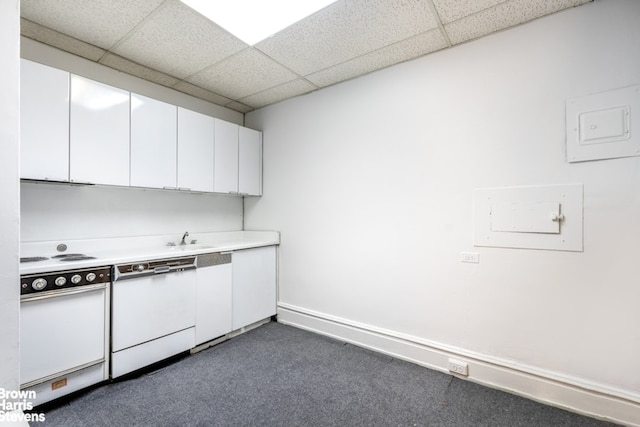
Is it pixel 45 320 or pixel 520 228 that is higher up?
pixel 520 228

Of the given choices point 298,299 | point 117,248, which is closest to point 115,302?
point 117,248

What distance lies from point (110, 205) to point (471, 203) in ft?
10.7

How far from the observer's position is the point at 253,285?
10.3ft

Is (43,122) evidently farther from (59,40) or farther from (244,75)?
(244,75)

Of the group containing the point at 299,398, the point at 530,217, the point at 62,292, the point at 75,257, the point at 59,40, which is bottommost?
the point at 299,398

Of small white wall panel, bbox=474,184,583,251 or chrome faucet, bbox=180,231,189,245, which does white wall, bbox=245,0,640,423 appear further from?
chrome faucet, bbox=180,231,189,245

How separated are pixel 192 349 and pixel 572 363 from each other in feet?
9.86

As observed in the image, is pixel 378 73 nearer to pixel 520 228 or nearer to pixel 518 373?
pixel 520 228

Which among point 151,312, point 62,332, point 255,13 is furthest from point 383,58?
point 62,332

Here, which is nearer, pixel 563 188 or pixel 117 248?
pixel 563 188

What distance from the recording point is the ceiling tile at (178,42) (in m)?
2.01

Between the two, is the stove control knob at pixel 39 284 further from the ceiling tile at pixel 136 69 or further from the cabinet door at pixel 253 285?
the ceiling tile at pixel 136 69

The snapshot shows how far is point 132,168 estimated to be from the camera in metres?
2.48

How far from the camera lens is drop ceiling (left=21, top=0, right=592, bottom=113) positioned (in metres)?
1.90
